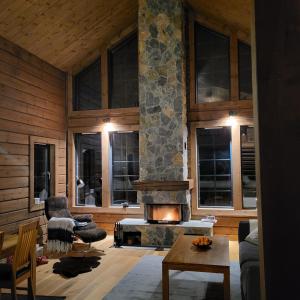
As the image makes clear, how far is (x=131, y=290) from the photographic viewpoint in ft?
12.8

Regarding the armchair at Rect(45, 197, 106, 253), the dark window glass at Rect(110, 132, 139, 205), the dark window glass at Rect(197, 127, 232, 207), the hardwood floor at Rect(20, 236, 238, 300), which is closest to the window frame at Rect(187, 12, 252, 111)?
the dark window glass at Rect(197, 127, 232, 207)

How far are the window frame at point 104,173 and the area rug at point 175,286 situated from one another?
2781mm

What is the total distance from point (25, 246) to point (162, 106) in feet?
13.1

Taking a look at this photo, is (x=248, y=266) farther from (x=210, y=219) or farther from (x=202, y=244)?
(x=210, y=219)

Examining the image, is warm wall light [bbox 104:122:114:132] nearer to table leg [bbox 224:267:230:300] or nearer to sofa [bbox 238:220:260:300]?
sofa [bbox 238:220:260:300]

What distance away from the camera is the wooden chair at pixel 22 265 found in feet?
10.5

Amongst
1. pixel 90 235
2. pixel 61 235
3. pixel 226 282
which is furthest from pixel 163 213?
pixel 226 282

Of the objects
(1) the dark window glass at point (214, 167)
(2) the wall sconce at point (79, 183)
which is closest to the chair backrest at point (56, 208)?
(2) the wall sconce at point (79, 183)

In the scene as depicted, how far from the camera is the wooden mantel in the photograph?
6.32 m

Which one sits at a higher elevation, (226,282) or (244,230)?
(244,230)

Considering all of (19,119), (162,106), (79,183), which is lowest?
(79,183)

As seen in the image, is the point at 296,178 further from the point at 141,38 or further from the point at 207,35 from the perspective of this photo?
the point at 207,35

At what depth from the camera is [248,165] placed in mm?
6914

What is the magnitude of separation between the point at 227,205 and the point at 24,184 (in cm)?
405
